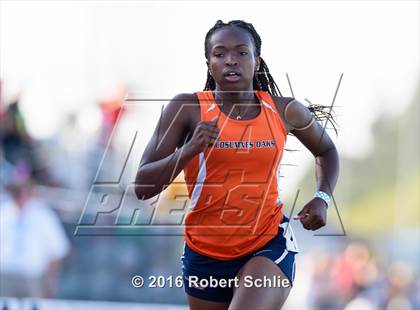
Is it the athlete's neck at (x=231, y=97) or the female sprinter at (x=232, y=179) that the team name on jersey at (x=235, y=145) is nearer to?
the female sprinter at (x=232, y=179)

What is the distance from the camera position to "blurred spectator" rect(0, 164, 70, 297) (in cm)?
590

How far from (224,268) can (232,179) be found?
35 centimetres

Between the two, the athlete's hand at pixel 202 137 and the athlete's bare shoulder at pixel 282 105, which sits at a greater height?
the athlete's hand at pixel 202 137

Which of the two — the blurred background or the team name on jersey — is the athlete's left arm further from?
the blurred background

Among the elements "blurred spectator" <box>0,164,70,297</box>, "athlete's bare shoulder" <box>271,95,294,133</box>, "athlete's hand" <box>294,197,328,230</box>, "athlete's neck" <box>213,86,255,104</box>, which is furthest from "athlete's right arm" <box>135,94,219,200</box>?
"blurred spectator" <box>0,164,70,297</box>

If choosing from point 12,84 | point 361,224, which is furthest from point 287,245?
point 12,84

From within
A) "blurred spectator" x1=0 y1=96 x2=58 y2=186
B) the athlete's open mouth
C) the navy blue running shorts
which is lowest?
"blurred spectator" x1=0 y1=96 x2=58 y2=186

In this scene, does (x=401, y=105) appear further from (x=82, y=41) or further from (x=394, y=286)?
(x=82, y=41)

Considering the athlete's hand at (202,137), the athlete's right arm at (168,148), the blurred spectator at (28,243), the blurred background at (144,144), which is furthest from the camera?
the blurred spectator at (28,243)

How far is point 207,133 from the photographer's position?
3139mm

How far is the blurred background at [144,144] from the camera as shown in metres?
5.69

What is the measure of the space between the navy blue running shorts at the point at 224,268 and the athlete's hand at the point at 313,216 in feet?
0.33

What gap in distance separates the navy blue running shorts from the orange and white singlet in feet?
0.09

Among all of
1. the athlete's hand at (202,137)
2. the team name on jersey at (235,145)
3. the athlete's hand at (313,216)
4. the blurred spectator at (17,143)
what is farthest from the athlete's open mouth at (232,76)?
the blurred spectator at (17,143)
